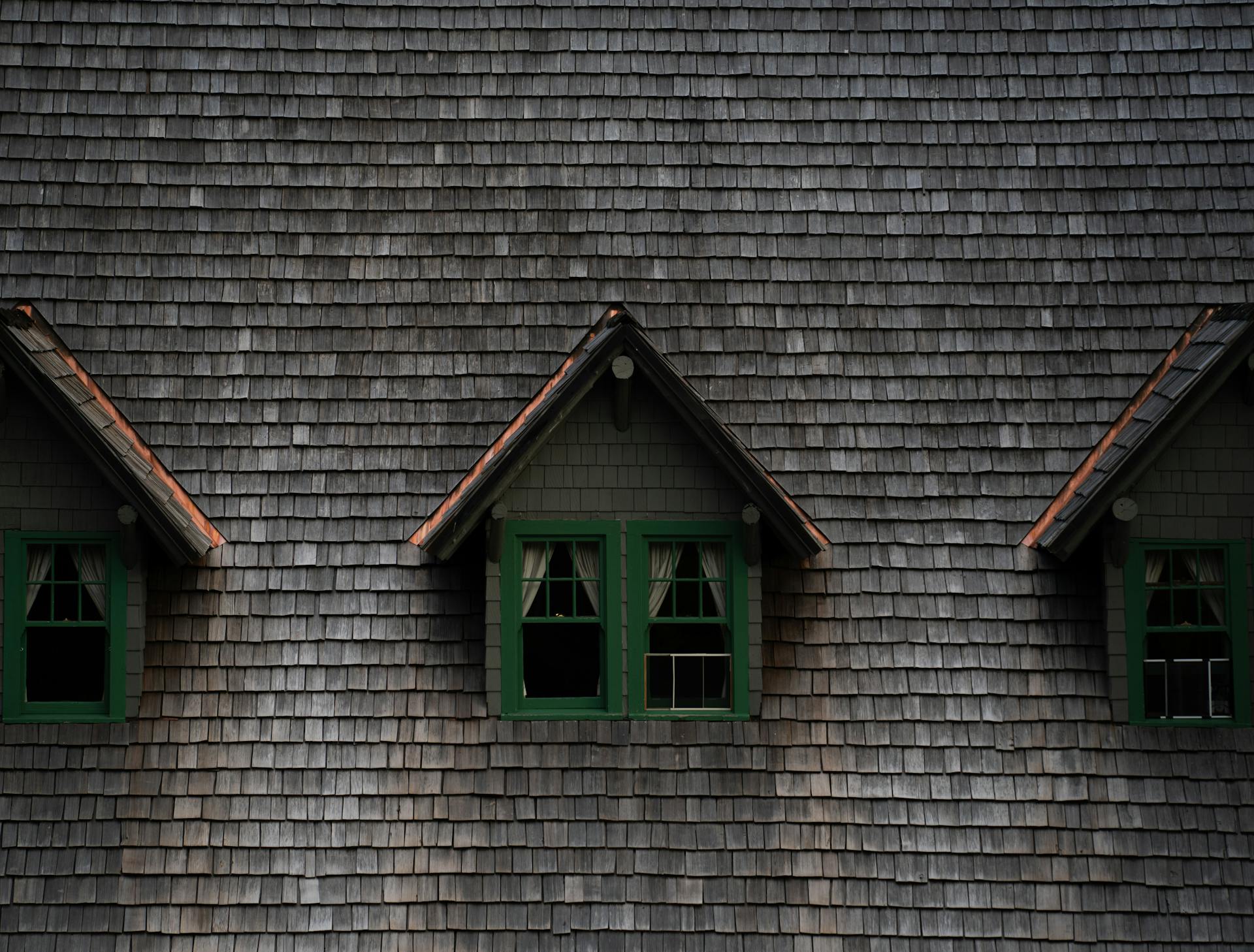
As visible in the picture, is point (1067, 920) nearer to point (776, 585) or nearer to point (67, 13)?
point (776, 585)

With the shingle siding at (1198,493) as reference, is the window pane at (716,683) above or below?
below

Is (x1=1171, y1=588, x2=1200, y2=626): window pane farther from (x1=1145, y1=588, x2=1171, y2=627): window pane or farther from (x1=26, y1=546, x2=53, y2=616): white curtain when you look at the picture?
(x1=26, y1=546, x2=53, y2=616): white curtain

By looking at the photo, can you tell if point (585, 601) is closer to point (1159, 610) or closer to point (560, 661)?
point (560, 661)

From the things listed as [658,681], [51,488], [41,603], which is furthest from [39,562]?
[658,681]

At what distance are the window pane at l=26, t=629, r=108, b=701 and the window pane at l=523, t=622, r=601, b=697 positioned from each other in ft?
8.57

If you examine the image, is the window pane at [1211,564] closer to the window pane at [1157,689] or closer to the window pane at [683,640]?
the window pane at [1157,689]

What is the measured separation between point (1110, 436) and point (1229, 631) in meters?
1.43

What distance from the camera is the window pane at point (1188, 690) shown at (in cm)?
790

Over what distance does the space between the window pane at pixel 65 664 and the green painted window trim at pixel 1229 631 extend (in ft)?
20.8

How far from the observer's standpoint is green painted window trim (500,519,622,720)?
25.4 ft

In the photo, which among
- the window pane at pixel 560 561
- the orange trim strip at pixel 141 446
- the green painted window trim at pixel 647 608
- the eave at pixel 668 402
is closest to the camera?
the eave at pixel 668 402

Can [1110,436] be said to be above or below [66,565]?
above

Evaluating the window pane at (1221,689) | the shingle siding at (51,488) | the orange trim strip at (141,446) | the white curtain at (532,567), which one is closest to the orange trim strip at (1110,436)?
the window pane at (1221,689)

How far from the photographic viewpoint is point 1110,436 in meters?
8.33
